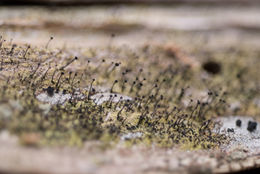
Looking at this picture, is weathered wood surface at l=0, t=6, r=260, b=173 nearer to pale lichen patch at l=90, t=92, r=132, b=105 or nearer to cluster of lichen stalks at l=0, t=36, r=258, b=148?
cluster of lichen stalks at l=0, t=36, r=258, b=148

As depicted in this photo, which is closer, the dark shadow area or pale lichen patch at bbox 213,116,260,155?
pale lichen patch at bbox 213,116,260,155

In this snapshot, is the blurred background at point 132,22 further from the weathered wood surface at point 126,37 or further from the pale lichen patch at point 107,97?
the pale lichen patch at point 107,97

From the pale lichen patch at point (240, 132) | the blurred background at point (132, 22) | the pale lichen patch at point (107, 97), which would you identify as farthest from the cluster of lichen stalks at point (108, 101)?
the blurred background at point (132, 22)

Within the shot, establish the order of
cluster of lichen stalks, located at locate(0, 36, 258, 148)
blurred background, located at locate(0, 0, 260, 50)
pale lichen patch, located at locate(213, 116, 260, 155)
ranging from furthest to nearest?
blurred background, located at locate(0, 0, 260, 50)
pale lichen patch, located at locate(213, 116, 260, 155)
cluster of lichen stalks, located at locate(0, 36, 258, 148)

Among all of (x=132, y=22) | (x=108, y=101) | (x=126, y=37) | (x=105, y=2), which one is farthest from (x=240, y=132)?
(x=105, y=2)

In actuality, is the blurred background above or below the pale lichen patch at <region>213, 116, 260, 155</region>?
above

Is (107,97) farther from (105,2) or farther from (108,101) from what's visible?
(105,2)

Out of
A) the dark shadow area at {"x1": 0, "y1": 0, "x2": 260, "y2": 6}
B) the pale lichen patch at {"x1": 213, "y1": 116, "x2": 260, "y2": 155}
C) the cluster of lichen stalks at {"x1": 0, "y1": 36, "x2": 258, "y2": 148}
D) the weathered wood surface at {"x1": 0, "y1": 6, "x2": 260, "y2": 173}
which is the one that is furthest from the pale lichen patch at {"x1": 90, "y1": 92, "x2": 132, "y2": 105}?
the dark shadow area at {"x1": 0, "y1": 0, "x2": 260, "y2": 6}

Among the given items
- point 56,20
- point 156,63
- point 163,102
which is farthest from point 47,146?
point 56,20
